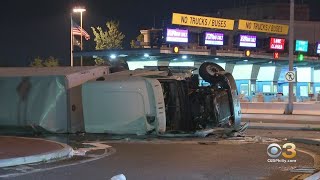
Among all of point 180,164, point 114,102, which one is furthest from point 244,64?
point 180,164

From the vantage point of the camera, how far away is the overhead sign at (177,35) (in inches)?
1772

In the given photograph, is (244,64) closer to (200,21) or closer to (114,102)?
(200,21)

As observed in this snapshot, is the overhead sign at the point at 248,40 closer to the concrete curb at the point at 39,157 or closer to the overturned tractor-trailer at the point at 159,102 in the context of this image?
the overturned tractor-trailer at the point at 159,102

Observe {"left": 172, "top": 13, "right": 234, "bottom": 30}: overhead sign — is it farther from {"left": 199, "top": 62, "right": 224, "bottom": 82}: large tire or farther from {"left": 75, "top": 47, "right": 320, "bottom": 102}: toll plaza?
{"left": 199, "top": 62, "right": 224, "bottom": 82}: large tire

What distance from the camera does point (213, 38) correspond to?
48.7m

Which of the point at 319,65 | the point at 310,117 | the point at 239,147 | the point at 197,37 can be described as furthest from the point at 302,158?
the point at 319,65

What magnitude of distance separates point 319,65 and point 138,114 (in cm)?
5087

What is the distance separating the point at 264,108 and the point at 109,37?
27.6m

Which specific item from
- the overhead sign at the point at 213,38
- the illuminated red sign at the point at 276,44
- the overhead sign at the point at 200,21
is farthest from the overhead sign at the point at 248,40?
the overhead sign at the point at 213,38

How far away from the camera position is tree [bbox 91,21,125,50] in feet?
187

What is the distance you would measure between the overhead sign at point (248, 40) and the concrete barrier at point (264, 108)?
1814 centimetres

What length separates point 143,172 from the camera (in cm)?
920

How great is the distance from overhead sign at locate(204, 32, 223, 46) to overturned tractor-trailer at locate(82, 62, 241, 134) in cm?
3281

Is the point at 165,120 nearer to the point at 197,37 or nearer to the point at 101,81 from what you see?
the point at 101,81
